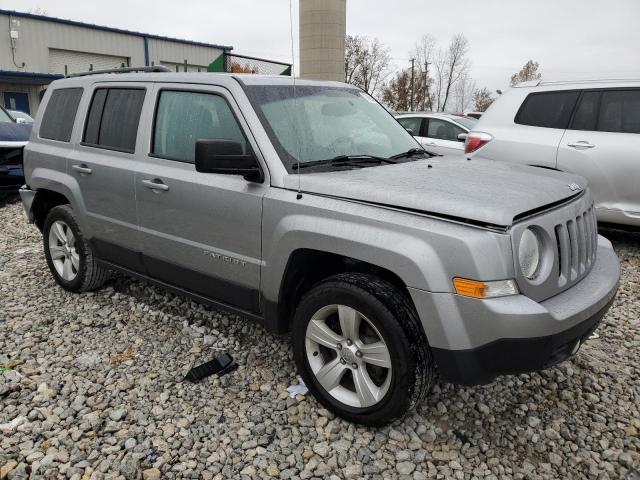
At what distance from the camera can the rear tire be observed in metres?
4.50

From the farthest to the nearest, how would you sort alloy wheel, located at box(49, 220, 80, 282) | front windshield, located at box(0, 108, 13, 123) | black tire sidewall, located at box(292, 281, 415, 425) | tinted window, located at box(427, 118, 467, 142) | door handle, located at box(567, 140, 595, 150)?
front windshield, located at box(0, 108, 13, 123) < tinted window, located at box(427, 118, 467, 142) < door handle, located at box(567, 140, 595, 150) < alloy wheel, located at box(49, 220, 80, 282) < black tire sidewall, located at box(292, 281, 415, 425)

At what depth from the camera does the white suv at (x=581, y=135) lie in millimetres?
5676

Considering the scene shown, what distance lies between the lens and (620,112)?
580 cm

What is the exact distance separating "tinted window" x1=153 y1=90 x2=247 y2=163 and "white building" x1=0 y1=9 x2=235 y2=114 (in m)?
26.5

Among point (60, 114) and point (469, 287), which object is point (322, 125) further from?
point (60, 114)

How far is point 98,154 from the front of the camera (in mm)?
4121

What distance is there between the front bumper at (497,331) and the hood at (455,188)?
1.25 feet

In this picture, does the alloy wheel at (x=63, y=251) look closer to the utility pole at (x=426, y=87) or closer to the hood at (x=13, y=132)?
the hood at (x=13, y=132)

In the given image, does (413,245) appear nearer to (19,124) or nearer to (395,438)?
(395,438)

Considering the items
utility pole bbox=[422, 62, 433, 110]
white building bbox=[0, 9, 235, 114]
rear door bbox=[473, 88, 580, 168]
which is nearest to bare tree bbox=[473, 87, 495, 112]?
utility pole bbox=[422, 62, 433, 110]

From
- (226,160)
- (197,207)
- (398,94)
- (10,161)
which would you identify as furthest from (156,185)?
(398,94)

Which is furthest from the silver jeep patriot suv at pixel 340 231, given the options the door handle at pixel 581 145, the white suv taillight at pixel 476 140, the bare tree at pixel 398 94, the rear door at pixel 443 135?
the bare tree at pixel 398 94

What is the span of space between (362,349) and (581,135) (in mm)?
4536

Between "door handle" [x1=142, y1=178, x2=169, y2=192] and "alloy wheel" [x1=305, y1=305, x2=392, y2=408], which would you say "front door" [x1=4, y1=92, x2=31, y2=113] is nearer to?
"door handle" [x1=142, y1=178, x2=169, y2=192]
